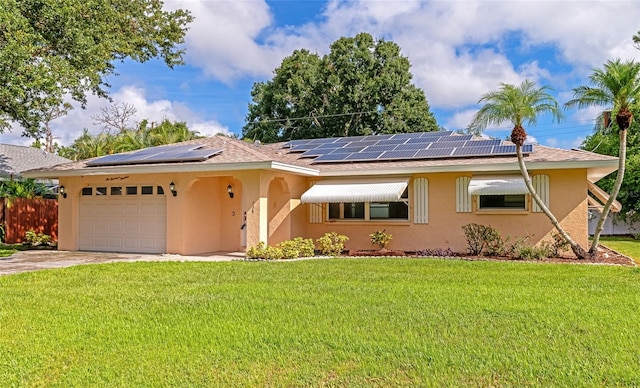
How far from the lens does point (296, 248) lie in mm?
20703

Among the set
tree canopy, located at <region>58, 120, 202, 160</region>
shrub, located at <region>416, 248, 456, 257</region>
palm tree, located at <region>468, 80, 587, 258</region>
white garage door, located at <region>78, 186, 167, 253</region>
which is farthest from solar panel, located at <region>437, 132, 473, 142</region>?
tree canopy, located at <region>58, 120, 202, 160</region>

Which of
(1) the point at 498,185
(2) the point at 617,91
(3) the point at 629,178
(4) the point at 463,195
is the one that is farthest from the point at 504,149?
(3) the point at 629,178

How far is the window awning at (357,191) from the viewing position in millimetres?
21016

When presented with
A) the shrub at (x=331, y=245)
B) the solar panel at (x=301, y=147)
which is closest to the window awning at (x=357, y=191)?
the shrub at (x=331, y=245)

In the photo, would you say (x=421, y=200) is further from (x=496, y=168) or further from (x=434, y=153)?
(x=496, y=168)

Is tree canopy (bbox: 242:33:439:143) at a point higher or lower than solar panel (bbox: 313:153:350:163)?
higher

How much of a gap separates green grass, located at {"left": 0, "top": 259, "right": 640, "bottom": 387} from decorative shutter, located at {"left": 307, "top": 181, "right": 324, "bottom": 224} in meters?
9.29

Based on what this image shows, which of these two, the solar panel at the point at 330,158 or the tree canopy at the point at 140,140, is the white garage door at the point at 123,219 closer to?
the solar panel at the point at 330,158

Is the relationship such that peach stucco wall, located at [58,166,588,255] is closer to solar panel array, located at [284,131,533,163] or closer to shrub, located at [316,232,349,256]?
solar panel array, located at [284,131,533,163]

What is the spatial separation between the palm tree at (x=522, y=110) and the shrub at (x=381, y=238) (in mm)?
6327

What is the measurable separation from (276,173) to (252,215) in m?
2.21

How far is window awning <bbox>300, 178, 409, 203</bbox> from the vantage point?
2102 cm

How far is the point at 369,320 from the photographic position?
31.4ft

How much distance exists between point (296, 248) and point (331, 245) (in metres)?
1.77
